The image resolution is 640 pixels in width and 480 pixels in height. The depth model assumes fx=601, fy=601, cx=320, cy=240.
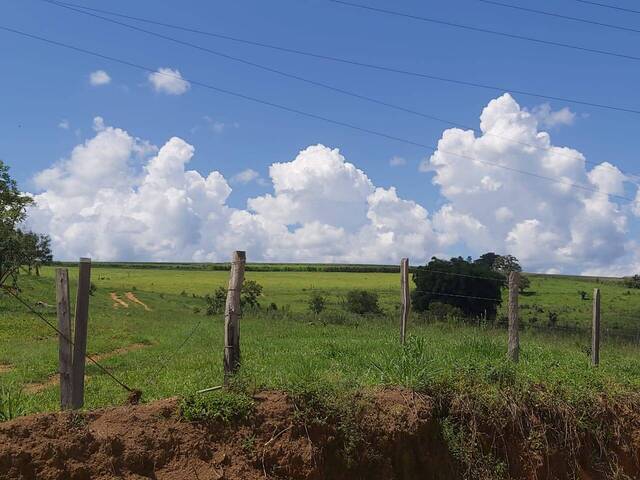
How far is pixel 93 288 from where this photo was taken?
41.1 m

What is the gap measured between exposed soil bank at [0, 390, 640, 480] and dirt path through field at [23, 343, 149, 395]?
5.56 meters

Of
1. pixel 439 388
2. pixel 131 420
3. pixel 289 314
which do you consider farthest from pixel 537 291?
pixel 131 420

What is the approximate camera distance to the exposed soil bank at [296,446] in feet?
18.2

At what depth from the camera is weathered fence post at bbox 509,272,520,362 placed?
1091cm

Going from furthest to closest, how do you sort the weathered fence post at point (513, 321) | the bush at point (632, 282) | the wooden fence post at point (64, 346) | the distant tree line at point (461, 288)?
the bush at point (632, 282) < the distant tree line at point (461, 288) < the weathered fence post at point (513, 321) < the wooden fence post at point (64, 346)

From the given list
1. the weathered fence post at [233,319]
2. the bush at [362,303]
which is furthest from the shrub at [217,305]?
the weathered fence post at [233,319]

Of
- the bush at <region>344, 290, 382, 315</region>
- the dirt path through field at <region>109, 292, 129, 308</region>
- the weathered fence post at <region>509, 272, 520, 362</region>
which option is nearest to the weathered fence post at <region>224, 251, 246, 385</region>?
the weathered fence post at <region>509, 272, 520, 362</region>

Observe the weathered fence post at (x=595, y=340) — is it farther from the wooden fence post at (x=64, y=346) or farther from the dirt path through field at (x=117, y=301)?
the dirt path through field at (x=117, y=301)

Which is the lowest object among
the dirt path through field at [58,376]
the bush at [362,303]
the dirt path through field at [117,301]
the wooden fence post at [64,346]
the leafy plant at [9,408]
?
the dirt path through field at [117,301]

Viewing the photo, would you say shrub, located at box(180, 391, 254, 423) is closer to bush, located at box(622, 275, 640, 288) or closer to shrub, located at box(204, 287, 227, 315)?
shrub, located at box(204, 287, 227, 315)

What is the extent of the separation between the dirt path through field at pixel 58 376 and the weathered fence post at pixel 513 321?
853cm

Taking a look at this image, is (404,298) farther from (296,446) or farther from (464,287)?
(464,287)

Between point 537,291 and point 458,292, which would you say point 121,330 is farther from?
point 537,291

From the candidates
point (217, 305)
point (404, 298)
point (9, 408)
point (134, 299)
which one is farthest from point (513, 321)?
point (134, 299)
